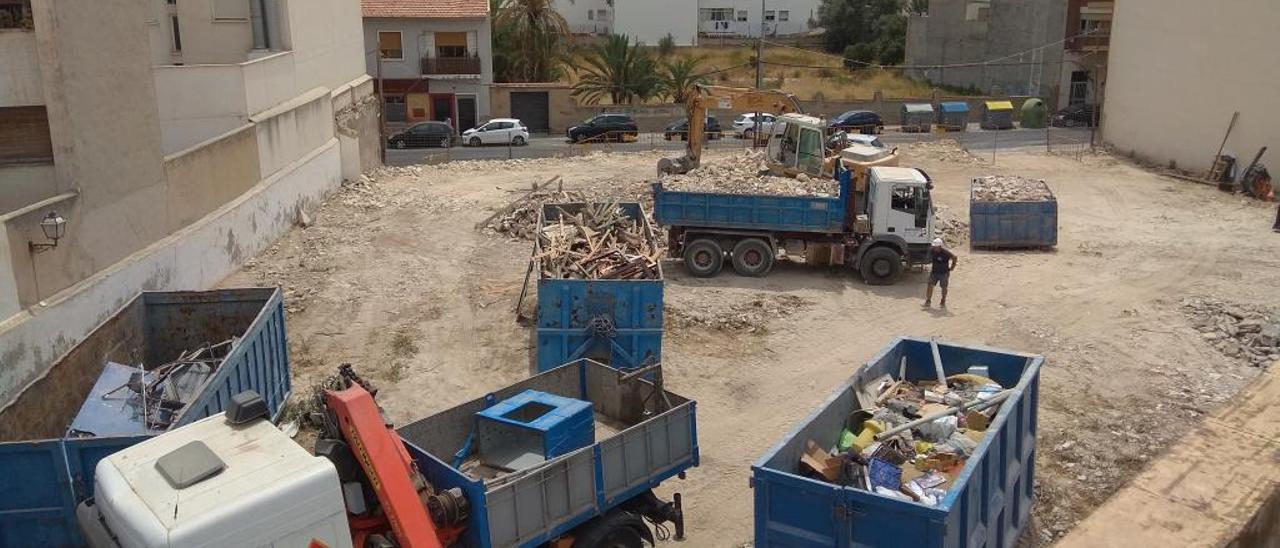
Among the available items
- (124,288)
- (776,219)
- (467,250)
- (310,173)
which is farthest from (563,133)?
(124,288)

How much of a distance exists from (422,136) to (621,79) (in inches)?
490

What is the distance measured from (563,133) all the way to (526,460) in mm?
40927

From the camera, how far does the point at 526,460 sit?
9242 millimetres

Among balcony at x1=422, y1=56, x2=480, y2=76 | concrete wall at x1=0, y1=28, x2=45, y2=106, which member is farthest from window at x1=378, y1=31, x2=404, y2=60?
concrete wall at x1=0, y1=28, x2=45, y2=106

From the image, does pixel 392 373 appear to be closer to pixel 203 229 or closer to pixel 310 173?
pixel 203 229

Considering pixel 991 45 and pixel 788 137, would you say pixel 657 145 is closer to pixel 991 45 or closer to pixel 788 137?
pixel 788 137

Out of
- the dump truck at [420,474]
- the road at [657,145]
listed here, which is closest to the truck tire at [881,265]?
the dump truck at [420,474]

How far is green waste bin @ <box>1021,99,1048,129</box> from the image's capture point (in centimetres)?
4672

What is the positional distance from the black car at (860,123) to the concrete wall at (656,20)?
27.8m

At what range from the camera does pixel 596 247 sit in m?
16.8

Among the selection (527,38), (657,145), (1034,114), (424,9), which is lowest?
(657,145)

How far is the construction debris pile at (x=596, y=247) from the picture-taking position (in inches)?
623

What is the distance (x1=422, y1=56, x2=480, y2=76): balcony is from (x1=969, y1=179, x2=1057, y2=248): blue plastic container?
30839 mm

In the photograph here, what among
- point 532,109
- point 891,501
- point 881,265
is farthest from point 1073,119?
point 891,501
